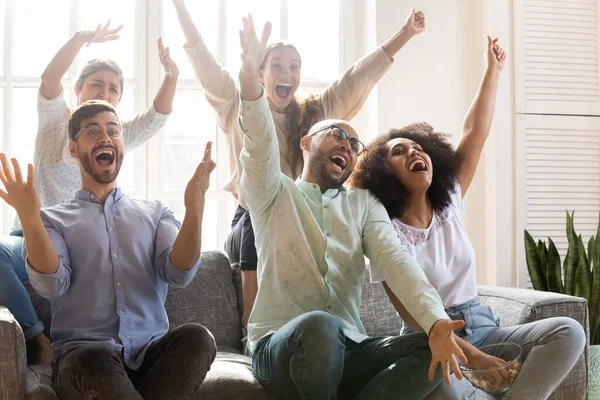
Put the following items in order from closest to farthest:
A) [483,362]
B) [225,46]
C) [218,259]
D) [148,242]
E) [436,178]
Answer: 1. [483,362]
2. [148,242]
3. [436,178]
4. [218,259]
5. [225,46]

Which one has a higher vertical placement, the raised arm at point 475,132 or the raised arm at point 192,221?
the raised arm at point 475,132

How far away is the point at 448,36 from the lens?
3.80 metres

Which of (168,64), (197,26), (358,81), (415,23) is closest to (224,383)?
(168,64)

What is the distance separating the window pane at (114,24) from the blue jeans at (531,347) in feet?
7.15

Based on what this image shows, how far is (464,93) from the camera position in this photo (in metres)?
3.80

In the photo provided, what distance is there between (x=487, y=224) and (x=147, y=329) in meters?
2.19

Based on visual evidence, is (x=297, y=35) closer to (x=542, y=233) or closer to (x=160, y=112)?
(x=160, y=112)

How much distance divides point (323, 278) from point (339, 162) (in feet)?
1.18

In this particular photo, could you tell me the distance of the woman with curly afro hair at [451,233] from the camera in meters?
2.18

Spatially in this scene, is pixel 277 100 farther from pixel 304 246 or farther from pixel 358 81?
pixel 304 246

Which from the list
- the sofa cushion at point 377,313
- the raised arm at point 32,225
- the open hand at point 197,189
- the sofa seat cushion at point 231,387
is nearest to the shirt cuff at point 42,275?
the raised arm at point 32,225

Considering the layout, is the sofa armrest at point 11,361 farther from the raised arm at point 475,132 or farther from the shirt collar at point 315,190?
the raised arm at point 475,132

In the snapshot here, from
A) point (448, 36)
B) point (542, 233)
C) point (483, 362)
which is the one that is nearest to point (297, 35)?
point (448, 36)

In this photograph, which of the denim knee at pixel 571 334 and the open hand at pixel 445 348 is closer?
the open hand at pixel 445 348
